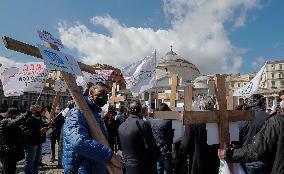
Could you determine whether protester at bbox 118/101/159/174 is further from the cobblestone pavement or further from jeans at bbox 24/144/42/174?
the cobblestone pavement

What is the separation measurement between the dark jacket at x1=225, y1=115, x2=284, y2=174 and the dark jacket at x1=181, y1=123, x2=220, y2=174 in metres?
2.94

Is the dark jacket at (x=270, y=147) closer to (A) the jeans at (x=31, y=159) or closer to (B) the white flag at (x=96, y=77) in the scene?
(A) the jeans at (x=31, y=159)

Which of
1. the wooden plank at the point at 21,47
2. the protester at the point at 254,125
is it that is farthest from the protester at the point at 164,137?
the wooden plank at the point at 21,47

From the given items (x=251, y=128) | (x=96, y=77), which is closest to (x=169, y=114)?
(x=251, y=128)

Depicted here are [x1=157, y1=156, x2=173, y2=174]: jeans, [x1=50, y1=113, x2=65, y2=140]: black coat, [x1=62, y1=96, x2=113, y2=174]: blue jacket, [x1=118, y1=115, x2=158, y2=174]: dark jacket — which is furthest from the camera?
[x1=50, y1=113, x2=65, y2=140]: black coat

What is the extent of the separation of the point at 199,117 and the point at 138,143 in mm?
2217

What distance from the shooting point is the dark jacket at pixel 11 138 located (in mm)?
8711

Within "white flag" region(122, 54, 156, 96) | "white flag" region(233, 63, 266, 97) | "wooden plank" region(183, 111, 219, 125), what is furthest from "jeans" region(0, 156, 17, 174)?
"white flag" region(233, 63, 266, 97)

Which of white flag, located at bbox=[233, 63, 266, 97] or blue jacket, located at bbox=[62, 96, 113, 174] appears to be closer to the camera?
blue jacket, located at bbox=[62, 96, 113, 174]

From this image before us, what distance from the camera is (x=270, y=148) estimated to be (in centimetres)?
380

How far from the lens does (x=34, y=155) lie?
10195 millimetres

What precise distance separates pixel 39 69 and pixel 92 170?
6303mm

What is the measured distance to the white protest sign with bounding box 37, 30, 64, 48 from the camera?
450 centimetres

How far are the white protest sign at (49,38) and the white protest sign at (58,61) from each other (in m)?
0.25
